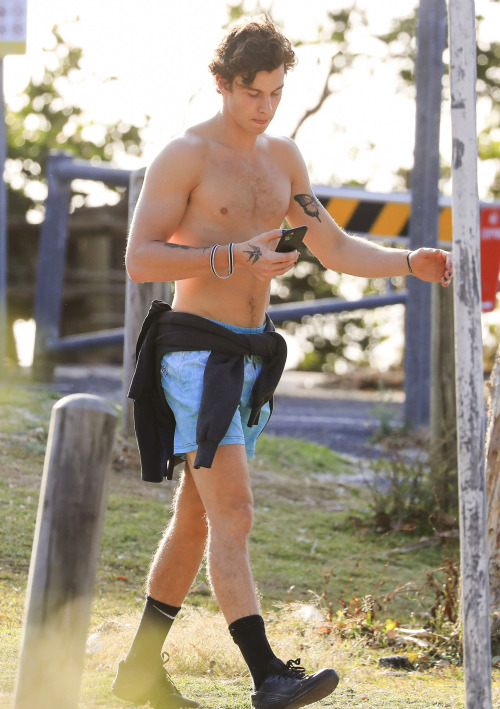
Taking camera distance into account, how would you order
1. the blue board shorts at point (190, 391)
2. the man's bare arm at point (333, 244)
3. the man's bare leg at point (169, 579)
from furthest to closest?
the man's bare arm at point (333, 244) < the man's bare leg at point (169, 579) < the blue board shorts at point (190, 391)

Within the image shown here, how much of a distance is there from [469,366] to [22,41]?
23.6ft

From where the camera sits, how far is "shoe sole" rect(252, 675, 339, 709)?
337 cm

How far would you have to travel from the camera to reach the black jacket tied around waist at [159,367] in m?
3.67

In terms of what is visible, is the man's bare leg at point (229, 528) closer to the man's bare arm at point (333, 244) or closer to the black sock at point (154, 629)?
the black sock at point (154, 629)

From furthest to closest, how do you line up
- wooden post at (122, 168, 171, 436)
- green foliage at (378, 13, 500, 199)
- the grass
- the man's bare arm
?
green foliage at (378, 13, 500, 199), wooden post at (122, 168, 171, 436), the grass, the man's bare arm

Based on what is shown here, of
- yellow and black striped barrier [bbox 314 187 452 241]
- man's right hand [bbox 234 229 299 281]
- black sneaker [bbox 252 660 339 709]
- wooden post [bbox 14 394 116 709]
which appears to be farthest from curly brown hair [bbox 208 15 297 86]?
yellow and black striped barrier [bbox 314 187 452 241]

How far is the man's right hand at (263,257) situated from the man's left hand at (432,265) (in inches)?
18.1

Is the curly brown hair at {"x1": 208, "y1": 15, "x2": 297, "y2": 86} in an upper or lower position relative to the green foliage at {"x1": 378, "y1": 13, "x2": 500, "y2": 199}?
lower

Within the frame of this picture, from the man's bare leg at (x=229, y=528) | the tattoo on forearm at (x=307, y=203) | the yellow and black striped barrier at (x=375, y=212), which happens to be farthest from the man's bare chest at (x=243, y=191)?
the yellow and black striped barrier at (x=375, y=212)

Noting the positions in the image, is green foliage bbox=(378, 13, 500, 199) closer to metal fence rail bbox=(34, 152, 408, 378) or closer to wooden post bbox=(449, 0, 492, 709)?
metal fence rail bbox=(34, 152, 408, 378)

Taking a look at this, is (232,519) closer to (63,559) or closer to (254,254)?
(254,254)

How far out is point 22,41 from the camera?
915 cm

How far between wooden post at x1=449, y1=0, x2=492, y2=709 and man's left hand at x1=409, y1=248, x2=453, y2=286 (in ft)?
2.94

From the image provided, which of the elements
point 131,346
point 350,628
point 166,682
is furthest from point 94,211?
point 166,682
